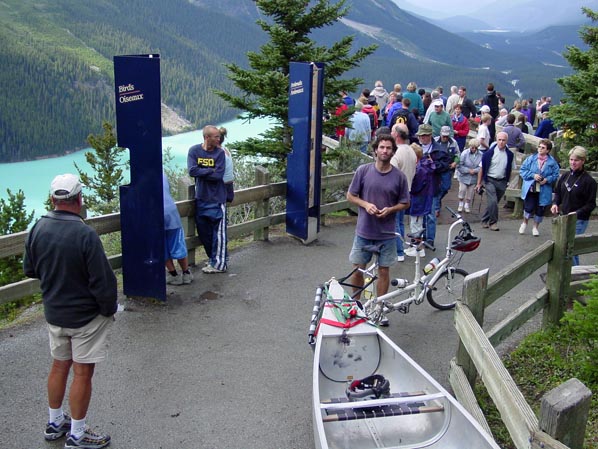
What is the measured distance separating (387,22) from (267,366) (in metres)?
75.5

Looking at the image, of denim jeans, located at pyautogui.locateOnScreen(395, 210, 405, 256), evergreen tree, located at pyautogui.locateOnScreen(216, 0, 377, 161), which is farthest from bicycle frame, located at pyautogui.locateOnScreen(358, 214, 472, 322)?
evergreen tree, located at pyautogui.locateOnScreen(216, 0, 377, 161)

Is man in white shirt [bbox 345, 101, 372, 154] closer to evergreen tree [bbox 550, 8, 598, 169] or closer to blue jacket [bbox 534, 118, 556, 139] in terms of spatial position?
evergreen tree [bbox 550, 8, 598, 169]

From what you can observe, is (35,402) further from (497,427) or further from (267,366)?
(497,427)

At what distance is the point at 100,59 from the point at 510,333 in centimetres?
3564

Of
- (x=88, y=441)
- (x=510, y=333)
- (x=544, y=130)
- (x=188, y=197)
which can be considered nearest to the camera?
(x=88, y=441)

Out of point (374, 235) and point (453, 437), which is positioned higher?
point (374, 235)

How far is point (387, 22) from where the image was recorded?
76.2 metres

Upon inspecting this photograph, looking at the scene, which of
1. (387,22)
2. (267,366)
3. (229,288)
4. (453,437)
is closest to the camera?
(453,437)

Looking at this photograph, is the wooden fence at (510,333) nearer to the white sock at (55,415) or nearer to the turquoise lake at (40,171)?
the white sock at (55,415)

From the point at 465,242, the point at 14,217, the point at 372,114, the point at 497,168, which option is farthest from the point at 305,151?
the point at 14,217

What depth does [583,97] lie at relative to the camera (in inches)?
530

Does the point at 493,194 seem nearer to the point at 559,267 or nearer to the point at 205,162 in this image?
the point at 559,267

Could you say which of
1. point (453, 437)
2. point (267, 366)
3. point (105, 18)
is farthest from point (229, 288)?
point (105, 18)

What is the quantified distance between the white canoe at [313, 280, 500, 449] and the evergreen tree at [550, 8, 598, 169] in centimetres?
1010
